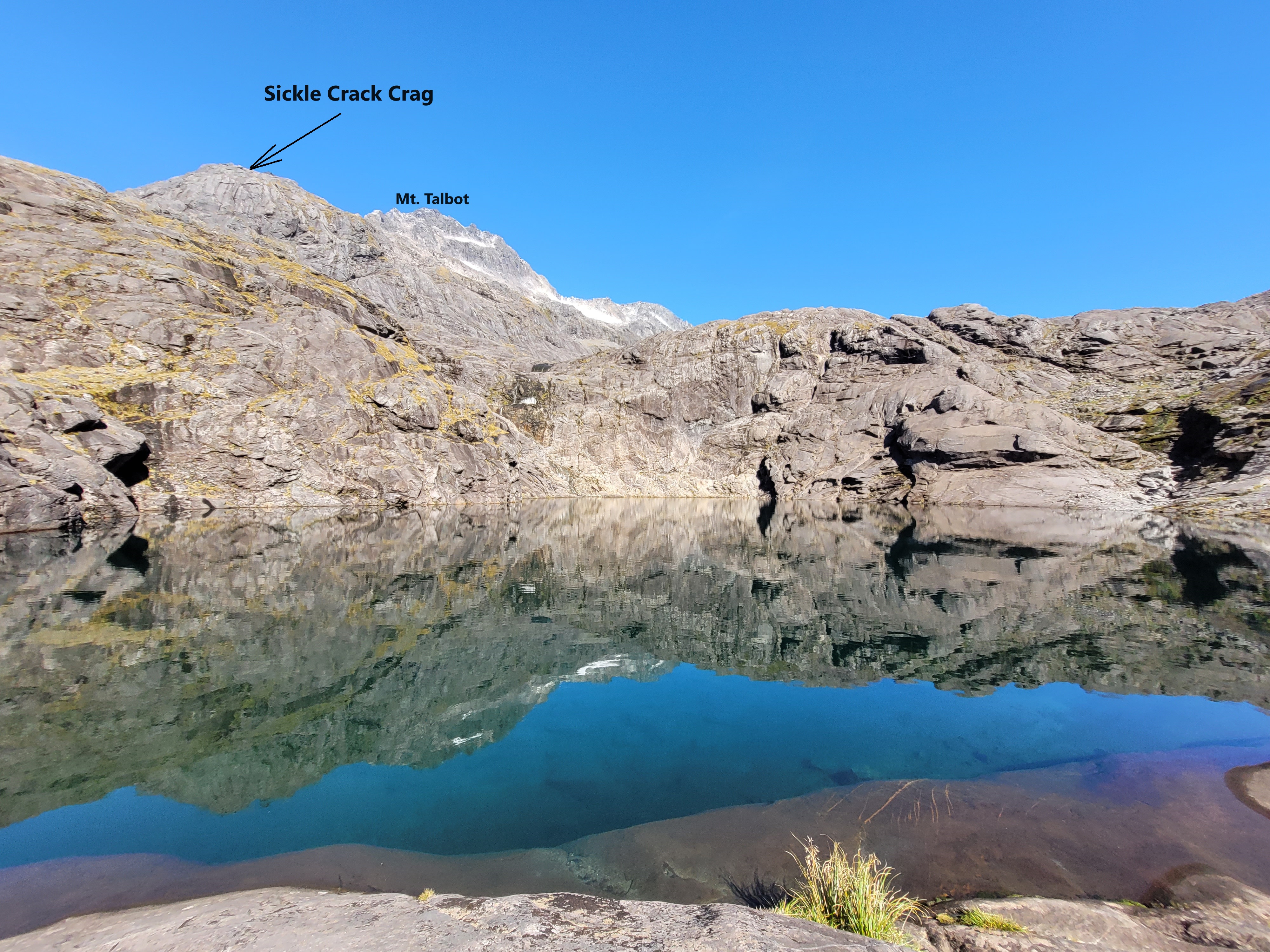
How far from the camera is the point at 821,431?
3787 inches

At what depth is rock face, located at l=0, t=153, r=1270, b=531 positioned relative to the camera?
184ft

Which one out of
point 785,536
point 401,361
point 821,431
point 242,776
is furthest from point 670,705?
point 821,431

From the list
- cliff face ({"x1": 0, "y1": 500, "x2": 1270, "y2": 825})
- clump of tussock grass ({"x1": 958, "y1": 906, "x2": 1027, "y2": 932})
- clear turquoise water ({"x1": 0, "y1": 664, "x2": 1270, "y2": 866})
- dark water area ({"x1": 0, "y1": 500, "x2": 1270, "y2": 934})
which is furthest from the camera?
cliff face ({"x1": 0, "y1": 500, "x2": 1270, "y2": 825})

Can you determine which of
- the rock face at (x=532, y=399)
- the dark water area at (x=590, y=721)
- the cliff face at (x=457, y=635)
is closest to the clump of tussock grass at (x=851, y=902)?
the dark water area at (x=590, y=721)

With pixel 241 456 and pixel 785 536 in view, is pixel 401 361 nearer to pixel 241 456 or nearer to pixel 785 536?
pixel 241 456

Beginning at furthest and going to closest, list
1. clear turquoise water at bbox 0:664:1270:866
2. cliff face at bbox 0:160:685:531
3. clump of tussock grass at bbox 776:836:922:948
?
cliff face at bbox 0:160:685:531, clear turquoise water at bbox 0:664:1270:866, clump of tussock grass at bbox 776:836:922:948

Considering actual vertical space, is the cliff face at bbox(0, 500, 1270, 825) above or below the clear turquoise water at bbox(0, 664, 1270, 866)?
above

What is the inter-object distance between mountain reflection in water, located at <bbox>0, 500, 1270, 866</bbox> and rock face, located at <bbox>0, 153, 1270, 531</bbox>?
31.3 metres

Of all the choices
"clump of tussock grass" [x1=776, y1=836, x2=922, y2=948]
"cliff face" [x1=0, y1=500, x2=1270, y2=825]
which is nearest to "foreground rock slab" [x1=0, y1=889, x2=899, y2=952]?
"clump of tussock grass" [x1=776, y1=836, x2=922, y2=948]

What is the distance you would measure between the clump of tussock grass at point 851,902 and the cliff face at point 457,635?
272 inches

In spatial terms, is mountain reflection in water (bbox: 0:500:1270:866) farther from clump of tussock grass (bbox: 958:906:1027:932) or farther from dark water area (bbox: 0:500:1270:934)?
clump of tussock grass (bbox: 958:906:1027:932)

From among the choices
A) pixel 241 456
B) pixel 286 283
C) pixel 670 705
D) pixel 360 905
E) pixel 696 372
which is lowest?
pixel 670 705

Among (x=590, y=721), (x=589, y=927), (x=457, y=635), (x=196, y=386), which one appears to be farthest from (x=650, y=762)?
(x=196, y=386)

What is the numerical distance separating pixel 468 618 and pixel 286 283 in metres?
84.0
